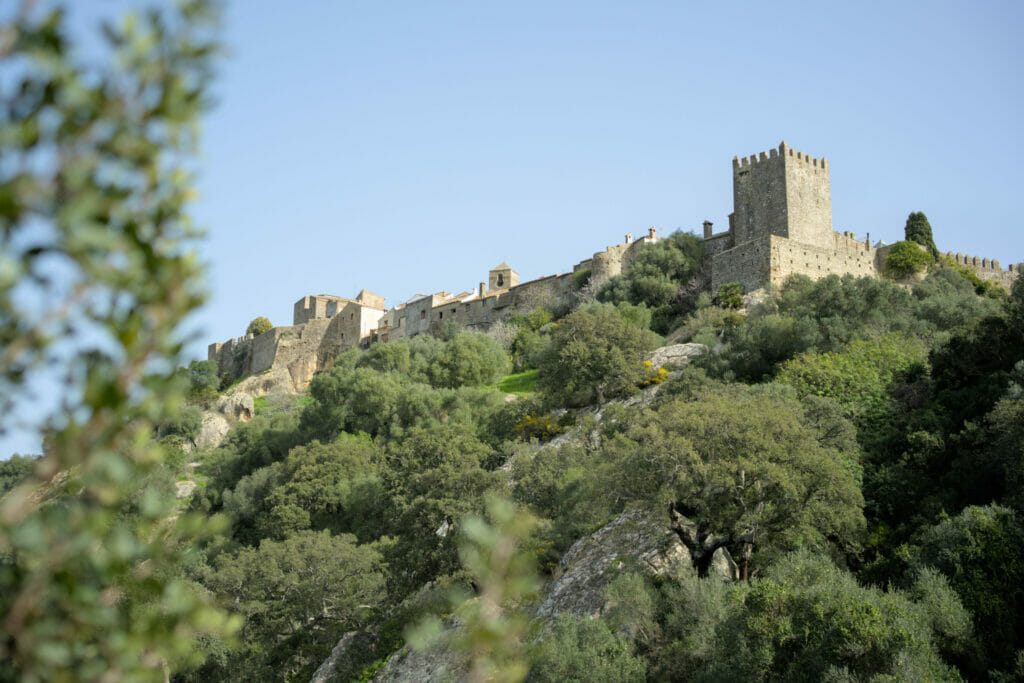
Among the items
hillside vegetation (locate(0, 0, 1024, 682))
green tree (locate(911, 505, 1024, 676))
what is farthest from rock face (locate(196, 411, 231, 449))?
green tree (locate(911, 505, 1024, 676))

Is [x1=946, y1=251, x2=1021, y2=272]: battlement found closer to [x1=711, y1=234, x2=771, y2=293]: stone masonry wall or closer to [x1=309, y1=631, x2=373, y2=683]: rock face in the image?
[x1=711, y1=234, x2=771, y2=293]: stone masonry wall

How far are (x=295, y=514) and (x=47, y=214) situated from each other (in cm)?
3118

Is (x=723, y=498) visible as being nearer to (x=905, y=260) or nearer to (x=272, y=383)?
(x=905, y=260)

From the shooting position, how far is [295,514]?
105 feet

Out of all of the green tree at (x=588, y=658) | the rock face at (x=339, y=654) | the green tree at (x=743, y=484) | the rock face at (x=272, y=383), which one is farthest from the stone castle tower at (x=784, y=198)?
the rock face at (x=272, y=383)

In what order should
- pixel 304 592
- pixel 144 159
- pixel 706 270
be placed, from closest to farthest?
pixel 144 159, pixel 304 592, pixel 706 270

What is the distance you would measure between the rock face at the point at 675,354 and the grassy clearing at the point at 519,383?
865cm

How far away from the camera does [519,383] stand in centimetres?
4456

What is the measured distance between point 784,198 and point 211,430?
35.6m

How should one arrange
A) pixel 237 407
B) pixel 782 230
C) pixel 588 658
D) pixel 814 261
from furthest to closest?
pixel 237 407 → pixel 782 230 → pixel 814 261 → pixel 588 658

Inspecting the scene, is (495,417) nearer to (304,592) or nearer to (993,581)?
(304,592)

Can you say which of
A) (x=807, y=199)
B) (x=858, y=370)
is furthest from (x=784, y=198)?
(x=858, y=370)

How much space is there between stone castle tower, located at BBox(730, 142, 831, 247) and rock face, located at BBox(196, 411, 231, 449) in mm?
32314

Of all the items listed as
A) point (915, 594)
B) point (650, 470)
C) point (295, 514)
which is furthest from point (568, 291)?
point (915, 594)
